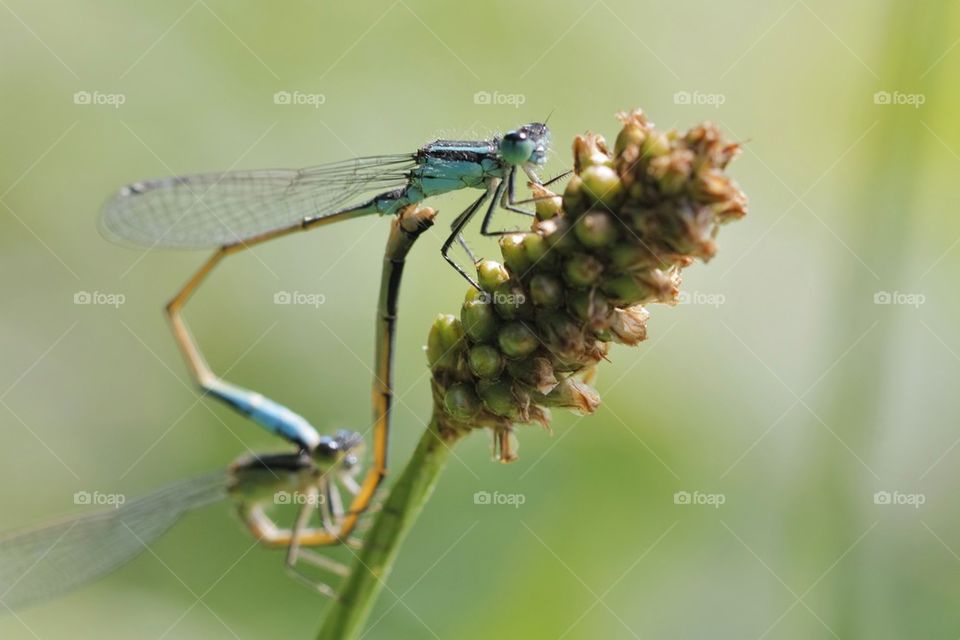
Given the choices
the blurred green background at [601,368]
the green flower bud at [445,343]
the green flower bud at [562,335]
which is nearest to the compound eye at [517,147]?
the blurred green background at [601,368]

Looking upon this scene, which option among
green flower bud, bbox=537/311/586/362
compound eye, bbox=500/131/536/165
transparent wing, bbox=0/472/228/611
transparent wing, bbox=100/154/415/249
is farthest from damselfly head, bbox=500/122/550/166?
transparent wing, bbox=0/472/228/611

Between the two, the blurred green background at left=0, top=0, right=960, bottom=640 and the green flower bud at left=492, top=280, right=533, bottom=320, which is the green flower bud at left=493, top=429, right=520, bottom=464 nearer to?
the green flower bud at left=492, top=280, right=533, bottom=320

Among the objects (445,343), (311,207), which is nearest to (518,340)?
(445,343)

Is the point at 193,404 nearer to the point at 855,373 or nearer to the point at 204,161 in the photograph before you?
the point at 204,161

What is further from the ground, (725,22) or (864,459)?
(725,22)

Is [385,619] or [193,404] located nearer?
[385,619]

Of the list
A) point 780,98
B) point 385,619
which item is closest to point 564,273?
point 385,619

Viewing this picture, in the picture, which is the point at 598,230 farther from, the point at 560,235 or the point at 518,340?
the point at 518,340
